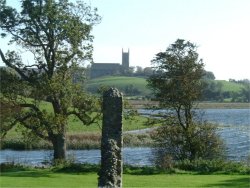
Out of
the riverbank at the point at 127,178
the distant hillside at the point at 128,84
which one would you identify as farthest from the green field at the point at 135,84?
the riverbank at the point at 127,178

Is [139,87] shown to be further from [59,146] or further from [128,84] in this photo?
[59,146]

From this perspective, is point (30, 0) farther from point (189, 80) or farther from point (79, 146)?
point (79, 146)

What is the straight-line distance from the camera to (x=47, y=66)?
35.5 meters

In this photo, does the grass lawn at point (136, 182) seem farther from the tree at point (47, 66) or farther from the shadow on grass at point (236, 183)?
the tree at point (47, 66)

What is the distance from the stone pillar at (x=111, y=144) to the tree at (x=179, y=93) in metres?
22.2

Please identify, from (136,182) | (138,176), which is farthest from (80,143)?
(136,182)

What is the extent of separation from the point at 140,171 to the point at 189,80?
9.71 metres

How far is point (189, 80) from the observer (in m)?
35.9

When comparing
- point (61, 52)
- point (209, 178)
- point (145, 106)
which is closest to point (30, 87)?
point (61, 52)

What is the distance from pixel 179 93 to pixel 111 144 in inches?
934

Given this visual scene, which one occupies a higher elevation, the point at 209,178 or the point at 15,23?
the point at 15,23

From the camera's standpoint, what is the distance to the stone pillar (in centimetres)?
1237

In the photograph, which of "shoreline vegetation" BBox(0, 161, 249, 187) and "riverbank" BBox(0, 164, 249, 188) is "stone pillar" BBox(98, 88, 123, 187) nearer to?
"riverbank" BBox(0, 164, 249, 188)

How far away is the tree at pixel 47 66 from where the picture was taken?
34.1 m
